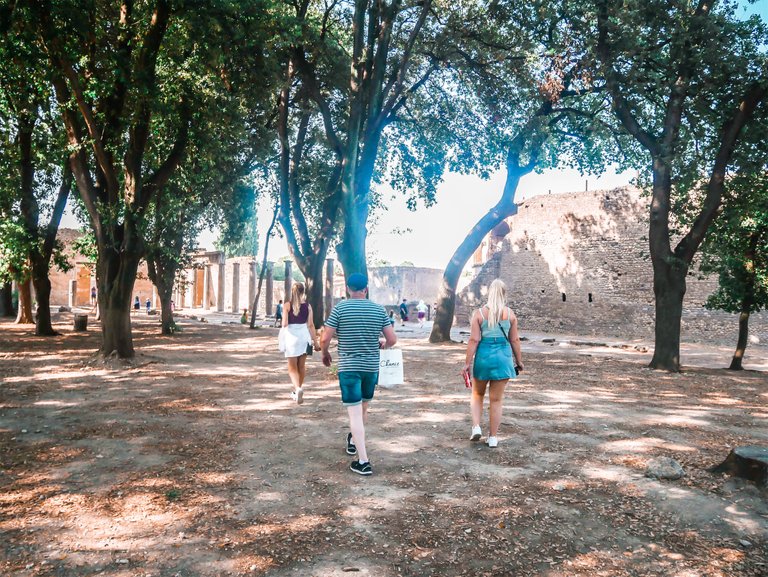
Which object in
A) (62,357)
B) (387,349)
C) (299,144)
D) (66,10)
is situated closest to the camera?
(387,349)

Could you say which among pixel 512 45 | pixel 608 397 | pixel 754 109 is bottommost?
pixel 608 397

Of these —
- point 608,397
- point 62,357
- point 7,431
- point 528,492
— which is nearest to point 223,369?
point 62,357

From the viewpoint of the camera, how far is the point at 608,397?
9055 millimetres

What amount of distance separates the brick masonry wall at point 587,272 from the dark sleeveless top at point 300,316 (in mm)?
17367

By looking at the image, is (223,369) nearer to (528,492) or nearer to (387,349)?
(387,349)

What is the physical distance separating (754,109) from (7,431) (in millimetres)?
14145

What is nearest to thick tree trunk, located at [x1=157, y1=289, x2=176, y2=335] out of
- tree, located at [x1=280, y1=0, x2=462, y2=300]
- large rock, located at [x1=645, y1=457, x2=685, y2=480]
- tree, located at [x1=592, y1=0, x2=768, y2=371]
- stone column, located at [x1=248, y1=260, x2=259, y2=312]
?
tree, located at [x1=280, y1=0, x2=462, y2=300]

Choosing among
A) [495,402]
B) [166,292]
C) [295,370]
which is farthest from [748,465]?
[166,292]

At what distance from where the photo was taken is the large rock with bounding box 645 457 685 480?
15.7 ft

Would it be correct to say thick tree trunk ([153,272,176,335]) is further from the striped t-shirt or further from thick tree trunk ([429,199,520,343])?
the striped t-shirt

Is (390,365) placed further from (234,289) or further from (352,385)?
(234,289)

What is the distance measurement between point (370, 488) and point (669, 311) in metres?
10.3

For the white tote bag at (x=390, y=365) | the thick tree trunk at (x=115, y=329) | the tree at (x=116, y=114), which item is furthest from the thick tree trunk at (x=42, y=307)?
the white tote bag at (x=390, y=365)

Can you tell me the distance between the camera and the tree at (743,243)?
38.4 ft
